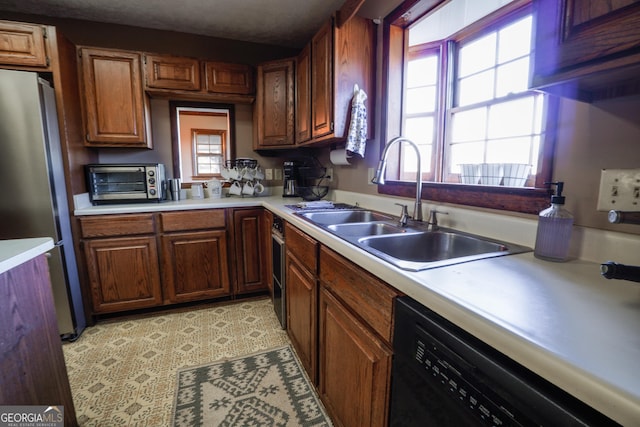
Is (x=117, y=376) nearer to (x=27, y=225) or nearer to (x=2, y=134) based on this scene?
(x=27, y=225)

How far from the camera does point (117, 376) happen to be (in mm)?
1641

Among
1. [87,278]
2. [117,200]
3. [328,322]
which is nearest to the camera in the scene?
[328,322]

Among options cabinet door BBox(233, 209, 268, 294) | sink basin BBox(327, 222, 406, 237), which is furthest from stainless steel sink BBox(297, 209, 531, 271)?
cabinet door BBox(233, 209, 268, 294)

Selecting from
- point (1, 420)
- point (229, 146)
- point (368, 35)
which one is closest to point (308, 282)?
point (1, 420)

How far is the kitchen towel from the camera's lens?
1846 mm

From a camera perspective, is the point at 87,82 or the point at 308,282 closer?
the point at 308,282

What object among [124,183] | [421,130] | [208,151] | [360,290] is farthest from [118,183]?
[421,130]

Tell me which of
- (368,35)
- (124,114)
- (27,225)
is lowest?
(27,225)

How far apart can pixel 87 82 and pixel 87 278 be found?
1462 millimetres

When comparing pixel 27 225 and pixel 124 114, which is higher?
pixel 124 114

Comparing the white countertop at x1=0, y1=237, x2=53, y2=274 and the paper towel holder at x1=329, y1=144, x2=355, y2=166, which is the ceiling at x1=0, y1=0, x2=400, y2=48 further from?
the white countertop at x1=0, y1=237, x2=53, y2=274

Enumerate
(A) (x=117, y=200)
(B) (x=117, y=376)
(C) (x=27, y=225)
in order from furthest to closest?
(A) (x=117, y=200)
(C) (x=27, y=225)
(B) (x=117, y=376)

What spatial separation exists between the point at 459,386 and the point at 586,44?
74cm

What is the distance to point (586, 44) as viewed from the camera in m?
0.60
